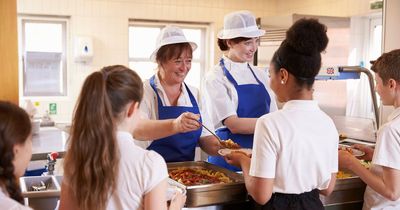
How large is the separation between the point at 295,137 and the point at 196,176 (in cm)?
69

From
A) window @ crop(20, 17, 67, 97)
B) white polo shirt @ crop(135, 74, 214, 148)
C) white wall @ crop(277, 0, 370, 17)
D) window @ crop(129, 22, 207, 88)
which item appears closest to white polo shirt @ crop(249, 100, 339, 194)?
white polo shirt @ crop(135, 74, 214, 148)

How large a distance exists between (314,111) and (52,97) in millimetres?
4012

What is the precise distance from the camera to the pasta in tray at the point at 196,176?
191cm

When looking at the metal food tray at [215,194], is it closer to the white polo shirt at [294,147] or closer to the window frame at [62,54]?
the white polo shirt at [294,147]

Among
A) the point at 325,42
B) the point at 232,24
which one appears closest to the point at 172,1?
the point at 232,24

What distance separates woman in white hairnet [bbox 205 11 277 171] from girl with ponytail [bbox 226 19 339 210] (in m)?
0.86

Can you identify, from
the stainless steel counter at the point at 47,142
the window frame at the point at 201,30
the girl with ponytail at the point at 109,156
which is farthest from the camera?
the window frame at the point at 201,30

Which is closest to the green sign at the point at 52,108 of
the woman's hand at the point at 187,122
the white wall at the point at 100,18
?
the white wall at the point at 100,18

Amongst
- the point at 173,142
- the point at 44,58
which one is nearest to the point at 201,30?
the point at 44,58

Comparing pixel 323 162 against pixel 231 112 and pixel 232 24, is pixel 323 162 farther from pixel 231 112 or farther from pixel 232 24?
pixel 232 24

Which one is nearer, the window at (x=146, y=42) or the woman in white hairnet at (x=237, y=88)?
the woman in white hairnet at (x=237, y=88)

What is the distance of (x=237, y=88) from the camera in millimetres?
2537

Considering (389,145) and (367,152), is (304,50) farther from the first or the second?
(367,152)

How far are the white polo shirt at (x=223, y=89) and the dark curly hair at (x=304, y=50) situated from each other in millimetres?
923
